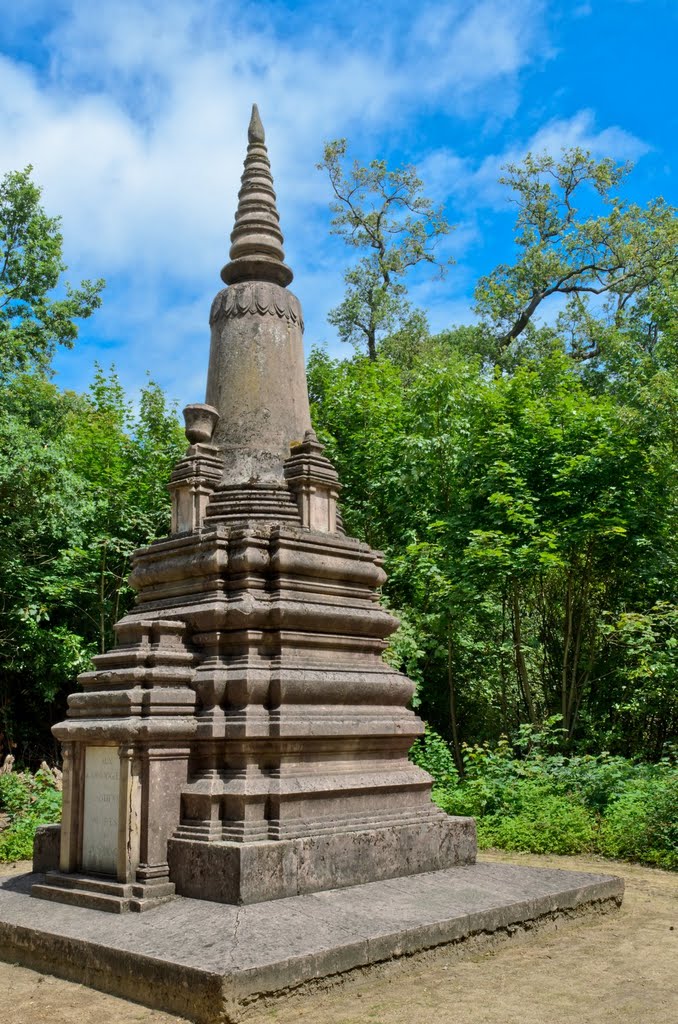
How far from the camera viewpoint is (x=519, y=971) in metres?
5.68

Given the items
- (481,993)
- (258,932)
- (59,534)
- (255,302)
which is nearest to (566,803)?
(481,993)

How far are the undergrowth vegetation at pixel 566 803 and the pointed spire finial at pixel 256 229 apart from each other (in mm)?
6347

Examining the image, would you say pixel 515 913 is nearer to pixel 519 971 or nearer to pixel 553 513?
pixel 519 971

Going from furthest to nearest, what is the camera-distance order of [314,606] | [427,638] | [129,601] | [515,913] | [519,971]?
[129,601], [427,638], [314,606], [515,913], [519,971]

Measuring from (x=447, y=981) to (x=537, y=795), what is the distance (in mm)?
5858

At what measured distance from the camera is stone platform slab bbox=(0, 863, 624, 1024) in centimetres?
482

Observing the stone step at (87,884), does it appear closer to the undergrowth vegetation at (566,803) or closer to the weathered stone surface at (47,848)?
the weathered stone surface at (47,848)

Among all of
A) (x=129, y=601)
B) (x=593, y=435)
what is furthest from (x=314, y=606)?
(x=129, y=601)

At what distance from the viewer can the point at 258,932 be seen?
5398mm

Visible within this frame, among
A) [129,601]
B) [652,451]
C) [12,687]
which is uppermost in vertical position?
[652,451]

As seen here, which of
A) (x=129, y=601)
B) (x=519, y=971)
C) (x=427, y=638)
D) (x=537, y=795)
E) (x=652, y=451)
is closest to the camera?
(x=519, y=971)

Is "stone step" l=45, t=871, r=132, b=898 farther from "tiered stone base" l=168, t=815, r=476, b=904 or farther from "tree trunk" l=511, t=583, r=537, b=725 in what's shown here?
"tree trunk" l=511, t=583, r=537, b=725

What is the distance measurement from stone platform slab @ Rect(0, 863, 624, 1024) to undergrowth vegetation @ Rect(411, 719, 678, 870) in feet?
9.11

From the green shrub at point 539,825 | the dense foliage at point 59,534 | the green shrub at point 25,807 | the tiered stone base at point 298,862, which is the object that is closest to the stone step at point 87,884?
the tiered stone base at point 298,862
